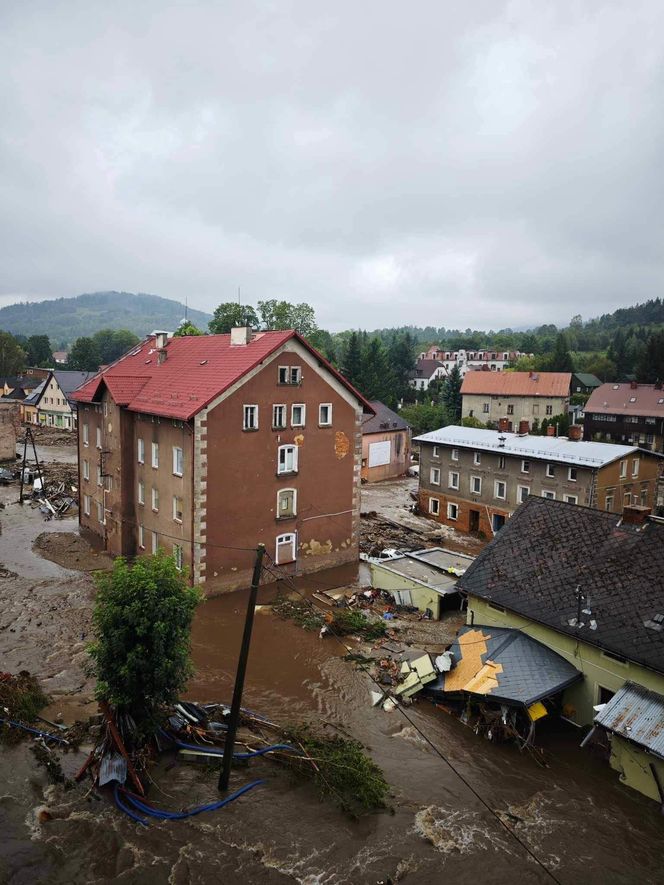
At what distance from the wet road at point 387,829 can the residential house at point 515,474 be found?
1940 centimetres

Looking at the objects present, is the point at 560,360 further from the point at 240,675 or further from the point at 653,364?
the point at 240,675

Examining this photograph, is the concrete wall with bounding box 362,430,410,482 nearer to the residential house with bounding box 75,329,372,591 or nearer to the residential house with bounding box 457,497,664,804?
the residential house with bounding box 75,329,372,591

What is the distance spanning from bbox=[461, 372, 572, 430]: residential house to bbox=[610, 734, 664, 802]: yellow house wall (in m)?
63.4

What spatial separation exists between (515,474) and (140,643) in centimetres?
3021

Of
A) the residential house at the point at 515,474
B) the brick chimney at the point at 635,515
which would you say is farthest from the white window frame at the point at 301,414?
the brick chimney at the point at 635,515

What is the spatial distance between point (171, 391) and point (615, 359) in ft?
376

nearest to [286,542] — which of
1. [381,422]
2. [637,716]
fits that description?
[637,716]

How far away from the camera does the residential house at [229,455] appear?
27328mm

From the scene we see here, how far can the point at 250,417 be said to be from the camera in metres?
28.3

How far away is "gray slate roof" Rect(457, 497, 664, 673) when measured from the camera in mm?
17266

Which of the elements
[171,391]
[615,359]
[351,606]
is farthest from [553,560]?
[615,359]

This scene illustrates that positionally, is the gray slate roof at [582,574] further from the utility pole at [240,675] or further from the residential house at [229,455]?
the residential house at [229,455]

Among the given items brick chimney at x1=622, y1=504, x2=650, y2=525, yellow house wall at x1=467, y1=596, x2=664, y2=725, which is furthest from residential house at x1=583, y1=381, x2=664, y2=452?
yellow house wall at x1=467, y1=596, x2=664, y2=725

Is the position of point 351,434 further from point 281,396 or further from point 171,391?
point 171,391
